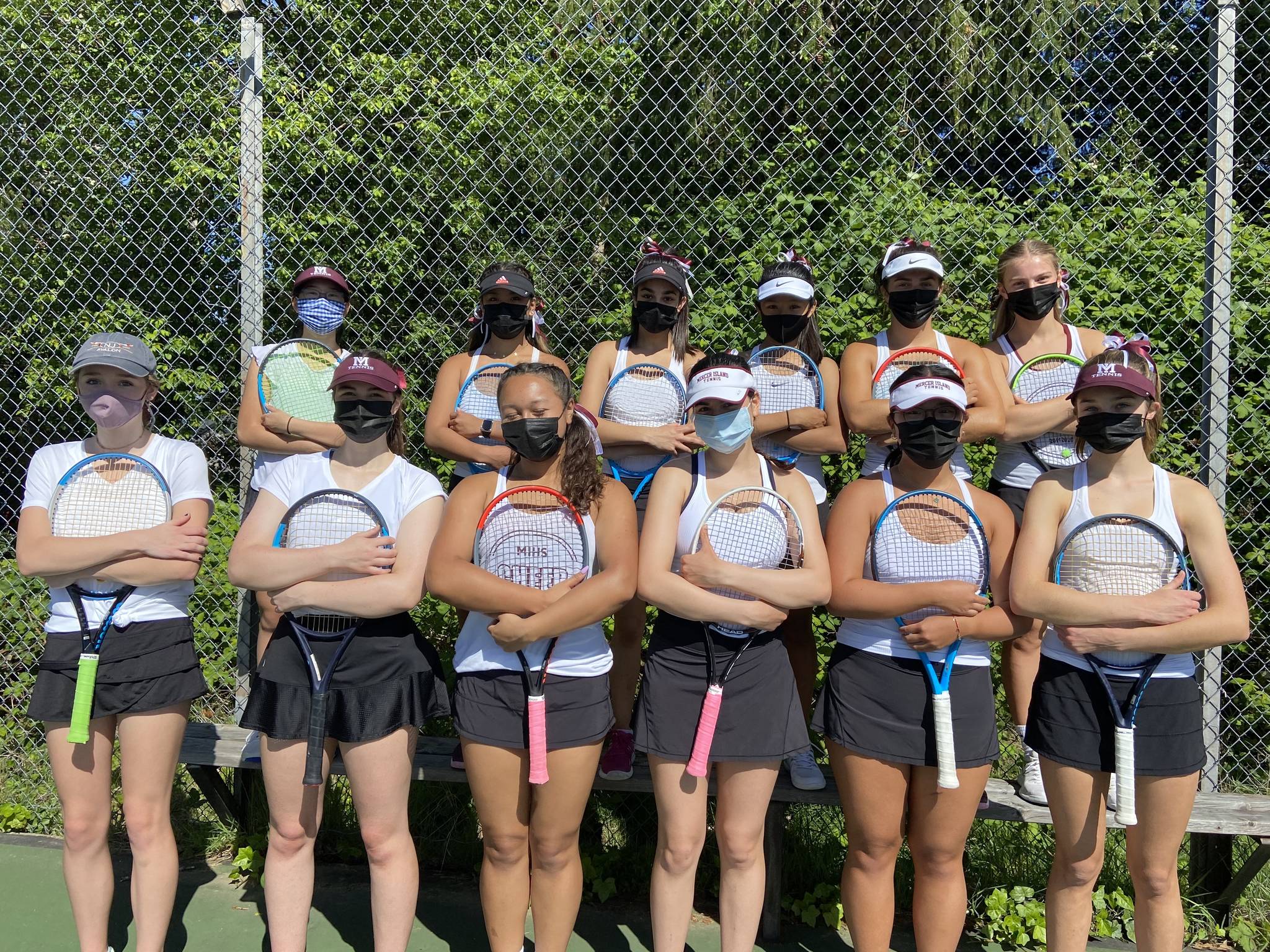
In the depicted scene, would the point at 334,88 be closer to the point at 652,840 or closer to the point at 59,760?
the point at 59,760

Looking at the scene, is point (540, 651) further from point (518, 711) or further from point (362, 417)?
point (362, 417)

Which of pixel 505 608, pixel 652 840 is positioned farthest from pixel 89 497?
pixel 652 840

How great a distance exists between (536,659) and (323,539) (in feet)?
2.56

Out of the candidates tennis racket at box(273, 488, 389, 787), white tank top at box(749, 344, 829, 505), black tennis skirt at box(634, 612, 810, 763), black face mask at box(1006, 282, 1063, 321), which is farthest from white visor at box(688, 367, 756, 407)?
black face mask at box(1006, 282, 1063, 321)

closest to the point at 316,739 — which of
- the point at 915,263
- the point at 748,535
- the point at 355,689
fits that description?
the point at 355,689

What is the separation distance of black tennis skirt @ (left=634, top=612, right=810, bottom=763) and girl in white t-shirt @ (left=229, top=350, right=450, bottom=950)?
71 cm

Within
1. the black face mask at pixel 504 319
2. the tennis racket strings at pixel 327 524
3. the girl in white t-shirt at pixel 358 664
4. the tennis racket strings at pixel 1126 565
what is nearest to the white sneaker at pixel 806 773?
the tennis racket strings at pixel 1126 565

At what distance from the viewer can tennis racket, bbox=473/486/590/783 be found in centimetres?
316

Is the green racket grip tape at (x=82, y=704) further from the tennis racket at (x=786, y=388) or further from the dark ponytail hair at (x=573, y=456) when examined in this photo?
the tennis racket at (x=786, y=388)

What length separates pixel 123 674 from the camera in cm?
335

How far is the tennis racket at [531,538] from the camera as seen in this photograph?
10.4 feet

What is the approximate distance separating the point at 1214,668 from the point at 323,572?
342 cm

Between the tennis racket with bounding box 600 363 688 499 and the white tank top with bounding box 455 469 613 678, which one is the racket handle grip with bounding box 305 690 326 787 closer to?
the white tank top with bounding box 455 469 613 678

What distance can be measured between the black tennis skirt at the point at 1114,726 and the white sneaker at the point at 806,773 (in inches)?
38.5
